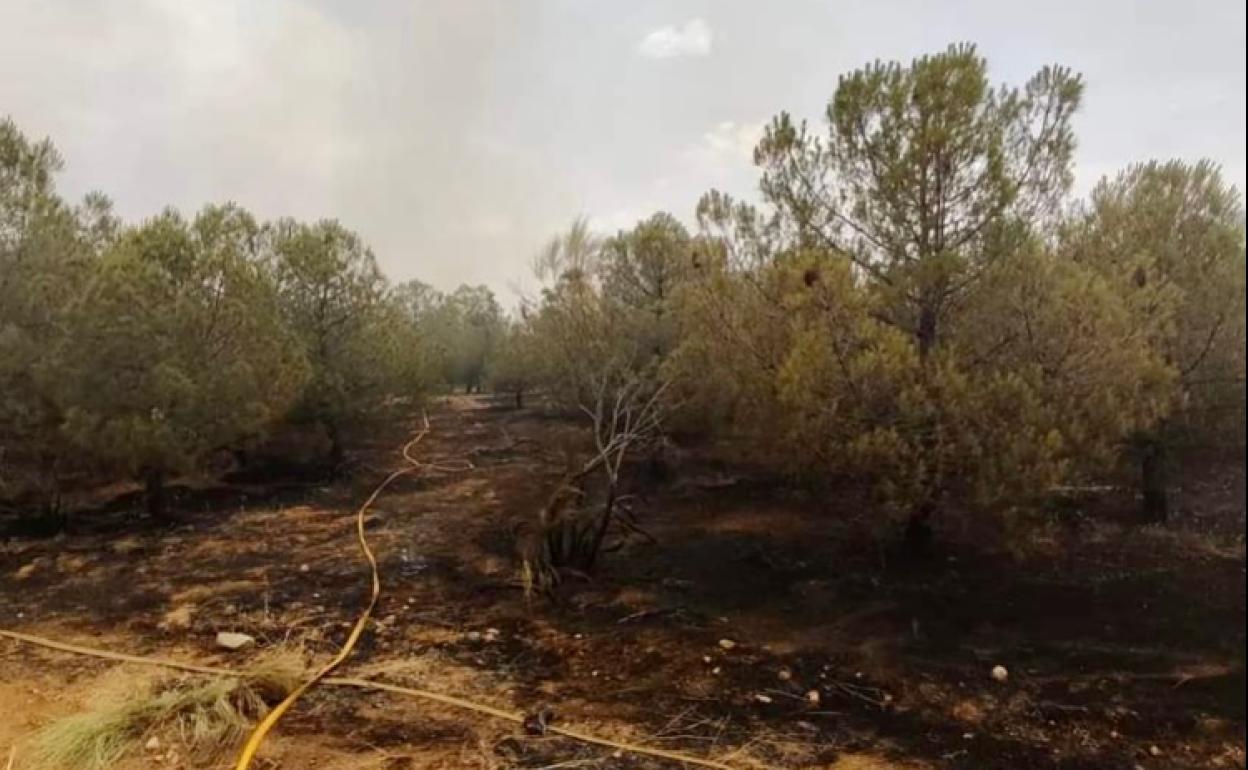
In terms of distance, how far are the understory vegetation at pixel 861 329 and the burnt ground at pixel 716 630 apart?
0.83 metres

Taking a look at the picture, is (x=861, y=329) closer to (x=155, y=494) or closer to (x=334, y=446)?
(x=155, y=494)

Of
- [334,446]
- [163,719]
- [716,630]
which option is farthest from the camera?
[334,446]

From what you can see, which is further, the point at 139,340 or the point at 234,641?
the point at 139,340

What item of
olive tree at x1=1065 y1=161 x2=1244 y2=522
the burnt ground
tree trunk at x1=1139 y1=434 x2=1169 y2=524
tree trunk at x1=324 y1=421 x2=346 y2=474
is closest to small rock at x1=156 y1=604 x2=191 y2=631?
the burnt ground

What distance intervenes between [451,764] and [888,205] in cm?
648

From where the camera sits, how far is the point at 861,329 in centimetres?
721

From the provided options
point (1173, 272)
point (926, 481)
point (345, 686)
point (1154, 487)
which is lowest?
point (345, 686)

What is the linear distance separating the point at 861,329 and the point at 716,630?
3.02 m

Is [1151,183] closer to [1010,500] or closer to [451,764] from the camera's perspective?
[1010,500]

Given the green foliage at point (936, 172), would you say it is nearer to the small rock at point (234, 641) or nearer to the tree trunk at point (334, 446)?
the small rock at point (234, 641)

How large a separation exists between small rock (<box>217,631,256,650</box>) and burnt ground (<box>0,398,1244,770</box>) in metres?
0.10

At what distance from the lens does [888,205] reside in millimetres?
7918

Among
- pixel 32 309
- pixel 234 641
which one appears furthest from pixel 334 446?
pixel 234 641

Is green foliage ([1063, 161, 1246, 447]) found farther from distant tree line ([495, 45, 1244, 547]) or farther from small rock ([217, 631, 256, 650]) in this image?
small rock ([217, 631, 256, 650])
